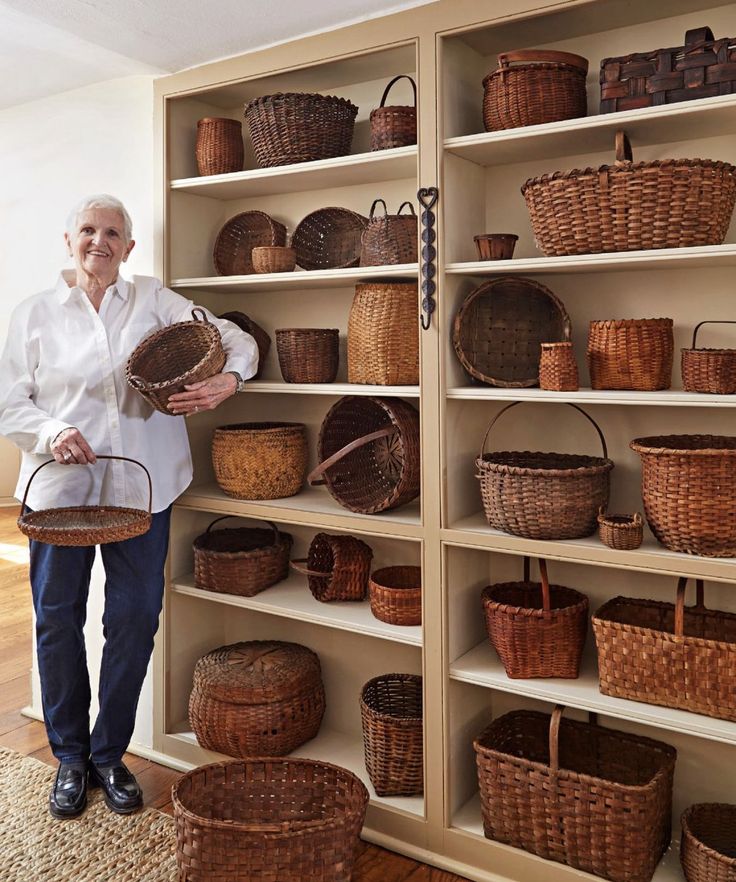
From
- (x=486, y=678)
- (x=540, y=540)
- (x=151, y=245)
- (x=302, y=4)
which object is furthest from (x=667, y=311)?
(x=151, y=245)

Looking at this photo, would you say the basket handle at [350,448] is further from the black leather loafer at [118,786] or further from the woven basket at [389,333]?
the black leather loafer at [118,786]

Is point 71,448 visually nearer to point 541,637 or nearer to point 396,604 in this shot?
point 396,604

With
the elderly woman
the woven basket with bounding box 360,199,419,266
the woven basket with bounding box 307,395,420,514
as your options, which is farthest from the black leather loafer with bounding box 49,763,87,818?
the woven basket with bounding box 360,199,419,266

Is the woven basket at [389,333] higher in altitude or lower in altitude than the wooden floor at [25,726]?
higher

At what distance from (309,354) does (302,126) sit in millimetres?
700

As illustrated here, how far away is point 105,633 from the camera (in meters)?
2.67

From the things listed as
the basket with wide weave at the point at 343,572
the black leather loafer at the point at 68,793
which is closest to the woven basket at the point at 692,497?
the basket with wide weave at the point at 343,572

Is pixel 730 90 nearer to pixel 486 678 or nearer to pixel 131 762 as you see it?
pixel 486 678

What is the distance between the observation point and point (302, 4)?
7.70 feet

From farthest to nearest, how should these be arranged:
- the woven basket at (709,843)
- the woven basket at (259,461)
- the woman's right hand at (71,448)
→ the woven basket at (259,461) → the woman's right hand at (71,448) → the woven basket at (709,843)

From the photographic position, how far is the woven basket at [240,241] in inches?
114

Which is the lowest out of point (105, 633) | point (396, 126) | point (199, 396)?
point (105, 633)

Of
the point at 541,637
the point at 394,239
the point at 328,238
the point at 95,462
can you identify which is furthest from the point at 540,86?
the point at 95,462

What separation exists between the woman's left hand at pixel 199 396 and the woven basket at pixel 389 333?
17.2 inches
